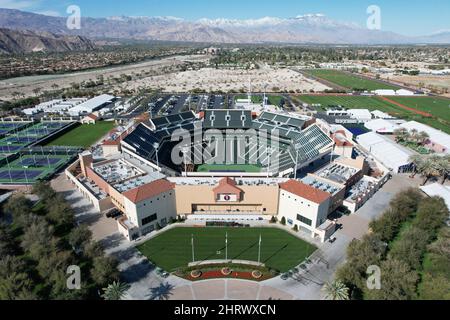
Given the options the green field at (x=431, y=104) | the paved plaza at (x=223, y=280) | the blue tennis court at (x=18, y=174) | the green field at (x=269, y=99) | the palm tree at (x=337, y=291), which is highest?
the green field at (x=269, y=99)

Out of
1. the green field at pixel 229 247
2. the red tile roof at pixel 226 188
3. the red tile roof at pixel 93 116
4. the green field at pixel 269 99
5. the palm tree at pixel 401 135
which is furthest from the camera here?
the green field at pixel 269 99

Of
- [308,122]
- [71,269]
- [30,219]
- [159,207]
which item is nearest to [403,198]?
[308,122]

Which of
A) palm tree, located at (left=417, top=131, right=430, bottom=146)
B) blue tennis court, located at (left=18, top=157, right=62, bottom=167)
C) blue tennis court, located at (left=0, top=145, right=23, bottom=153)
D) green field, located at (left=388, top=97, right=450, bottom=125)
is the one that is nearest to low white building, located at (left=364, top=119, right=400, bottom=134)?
palm tree, located at (left=417, top=131, right=430, bottom=146)

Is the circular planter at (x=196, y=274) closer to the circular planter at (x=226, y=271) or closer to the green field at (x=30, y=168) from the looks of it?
the circular planter at (x=226, y=271)

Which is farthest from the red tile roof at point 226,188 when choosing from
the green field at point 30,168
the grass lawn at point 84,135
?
the grass lawn at point 84,135

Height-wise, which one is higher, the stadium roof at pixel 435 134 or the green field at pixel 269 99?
the green field at pixel 269 99
